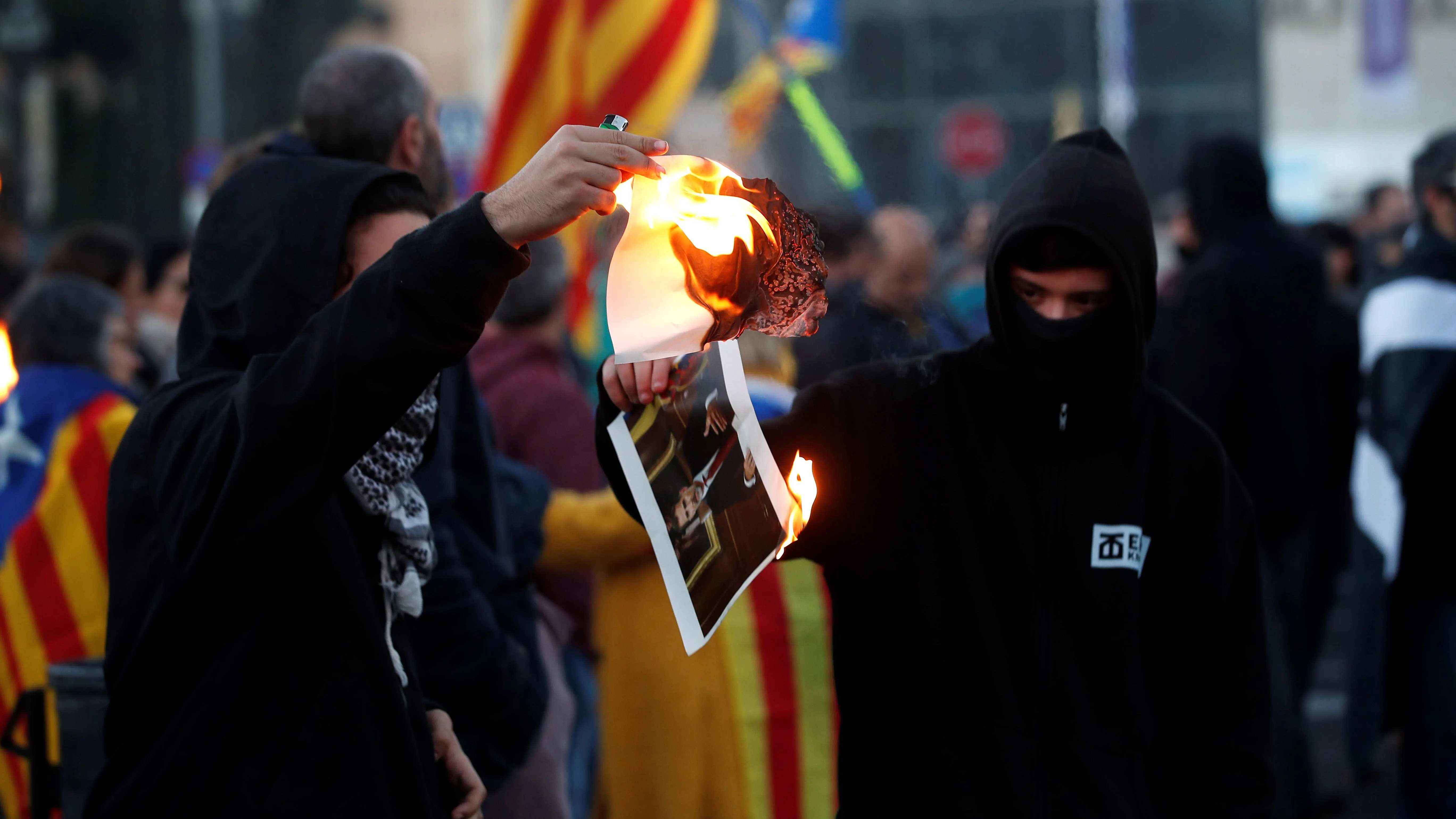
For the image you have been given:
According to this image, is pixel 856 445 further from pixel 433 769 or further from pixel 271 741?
pixel 271 741

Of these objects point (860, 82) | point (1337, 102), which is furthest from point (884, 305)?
point (1337, 102)

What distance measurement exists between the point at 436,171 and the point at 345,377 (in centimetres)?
137

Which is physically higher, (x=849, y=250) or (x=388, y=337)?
(x=388, y=337)

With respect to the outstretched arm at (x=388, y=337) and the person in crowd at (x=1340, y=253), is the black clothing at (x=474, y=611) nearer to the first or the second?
the outstretched arm at (x=388, y=337)

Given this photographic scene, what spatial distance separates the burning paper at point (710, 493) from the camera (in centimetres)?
178

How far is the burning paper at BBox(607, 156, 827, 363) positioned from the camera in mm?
1671

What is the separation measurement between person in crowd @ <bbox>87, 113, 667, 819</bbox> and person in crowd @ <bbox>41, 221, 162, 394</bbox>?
364 cm

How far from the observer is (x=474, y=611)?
2.69 meters

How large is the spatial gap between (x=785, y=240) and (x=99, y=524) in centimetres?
257

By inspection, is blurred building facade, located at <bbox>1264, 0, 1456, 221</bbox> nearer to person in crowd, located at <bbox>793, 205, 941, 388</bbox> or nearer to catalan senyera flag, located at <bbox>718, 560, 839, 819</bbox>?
person in crowd, located at <bbox>793, 205, 941, 388</bbox>

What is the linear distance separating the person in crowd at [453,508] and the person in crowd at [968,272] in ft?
10.6

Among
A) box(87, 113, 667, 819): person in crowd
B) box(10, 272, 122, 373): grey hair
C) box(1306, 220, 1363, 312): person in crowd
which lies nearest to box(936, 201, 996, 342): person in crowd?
box(1306, 220, 1363, 312): person in crowd

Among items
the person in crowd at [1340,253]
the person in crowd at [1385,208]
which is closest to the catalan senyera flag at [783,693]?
the person in crowd at [1340,253]

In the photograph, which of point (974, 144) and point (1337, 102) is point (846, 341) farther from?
point (1337, 102)
